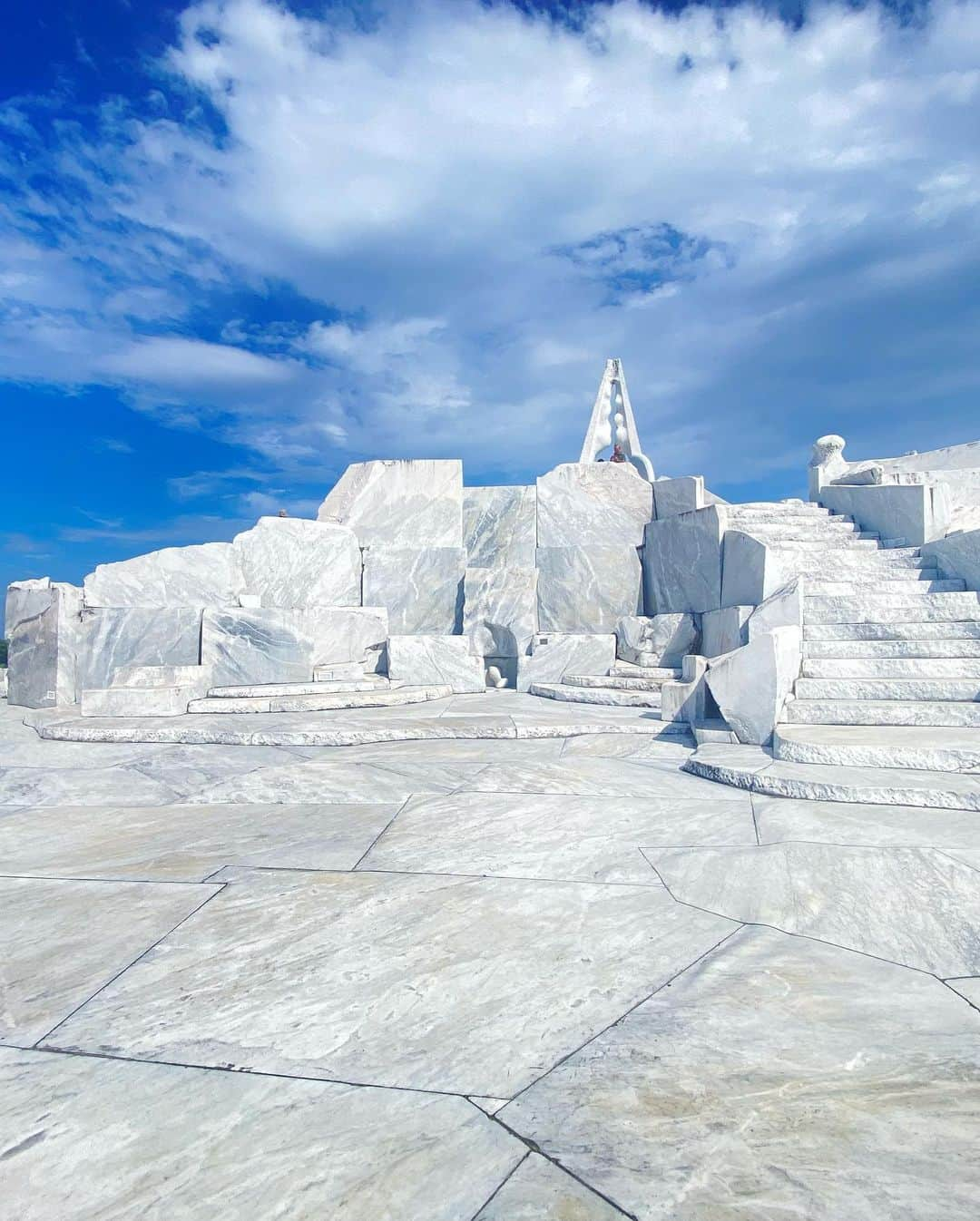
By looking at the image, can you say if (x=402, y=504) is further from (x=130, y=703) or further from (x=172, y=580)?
(x=130, y=703)

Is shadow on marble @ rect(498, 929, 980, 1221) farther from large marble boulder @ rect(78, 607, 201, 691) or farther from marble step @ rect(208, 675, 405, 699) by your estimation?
large marble boulder @ rect(78, 607, 201, 691)

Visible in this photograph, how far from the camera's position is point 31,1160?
1.24 meters

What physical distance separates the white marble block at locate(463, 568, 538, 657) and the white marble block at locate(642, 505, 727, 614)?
4.84 feet

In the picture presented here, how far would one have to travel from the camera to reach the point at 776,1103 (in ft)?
4.46

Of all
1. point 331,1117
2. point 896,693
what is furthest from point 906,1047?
point 896,693

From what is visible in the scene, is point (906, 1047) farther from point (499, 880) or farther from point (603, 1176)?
point (499, 880)

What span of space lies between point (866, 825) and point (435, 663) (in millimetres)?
5440

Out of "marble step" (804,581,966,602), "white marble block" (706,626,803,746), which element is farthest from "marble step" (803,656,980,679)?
"marble step" (804,581,966,602)

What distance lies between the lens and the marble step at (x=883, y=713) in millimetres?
4473

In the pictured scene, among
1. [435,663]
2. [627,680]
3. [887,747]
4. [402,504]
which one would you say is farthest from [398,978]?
[402,504]

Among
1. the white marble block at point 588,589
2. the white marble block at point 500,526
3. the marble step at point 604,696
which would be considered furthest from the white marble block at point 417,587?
the marble step at point 604,696

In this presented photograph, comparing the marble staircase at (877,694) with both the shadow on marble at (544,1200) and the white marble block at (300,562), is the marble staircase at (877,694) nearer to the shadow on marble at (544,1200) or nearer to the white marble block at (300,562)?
the shadow on marble at (544,1200)

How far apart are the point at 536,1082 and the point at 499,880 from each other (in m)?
1.08

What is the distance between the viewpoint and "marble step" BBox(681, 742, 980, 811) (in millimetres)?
3236
